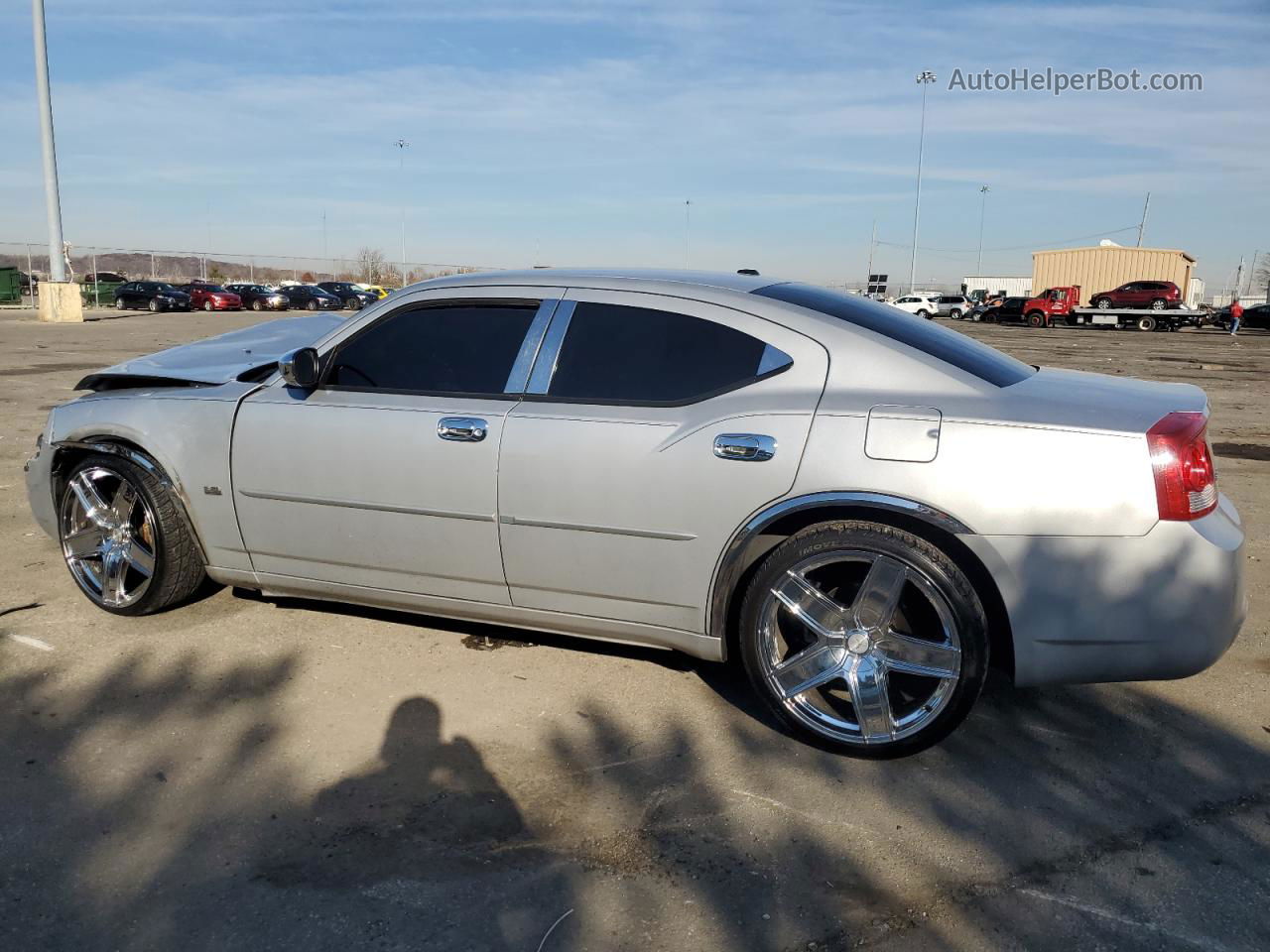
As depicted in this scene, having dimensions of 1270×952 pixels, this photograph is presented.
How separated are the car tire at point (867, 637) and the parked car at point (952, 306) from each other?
180 feet

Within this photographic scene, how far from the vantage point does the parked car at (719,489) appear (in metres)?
3.02

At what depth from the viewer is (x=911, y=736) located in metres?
3.21

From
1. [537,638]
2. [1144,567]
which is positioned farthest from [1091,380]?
[537,638]

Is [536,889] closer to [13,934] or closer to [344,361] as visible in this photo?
[13,934]

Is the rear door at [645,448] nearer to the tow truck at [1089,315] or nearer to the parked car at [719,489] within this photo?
the parked car at [719,489]

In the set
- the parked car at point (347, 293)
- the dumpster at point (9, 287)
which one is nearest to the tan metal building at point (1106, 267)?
the parked car at point (347, 293)

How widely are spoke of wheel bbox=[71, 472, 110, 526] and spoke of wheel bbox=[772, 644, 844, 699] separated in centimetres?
307

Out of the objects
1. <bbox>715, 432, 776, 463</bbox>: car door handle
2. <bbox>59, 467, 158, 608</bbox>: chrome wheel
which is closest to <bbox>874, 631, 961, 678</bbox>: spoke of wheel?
<bbox>715, 432, 776, 463</bbox>: car door handle

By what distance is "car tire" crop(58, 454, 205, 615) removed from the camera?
167 inches

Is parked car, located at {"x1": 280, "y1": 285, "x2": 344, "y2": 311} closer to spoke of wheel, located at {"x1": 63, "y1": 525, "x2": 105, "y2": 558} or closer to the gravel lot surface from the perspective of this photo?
spoke of wheel, located at {"x1": 63, "y1": 525, "x2": 105, "y2": 558}

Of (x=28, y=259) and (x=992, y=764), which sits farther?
(x=28, y=259)

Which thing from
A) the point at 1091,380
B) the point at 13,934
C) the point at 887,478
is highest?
the point at 1091,380

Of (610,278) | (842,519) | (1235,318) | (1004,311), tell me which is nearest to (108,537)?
(610,278)

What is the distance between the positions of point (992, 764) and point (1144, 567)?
816mm
